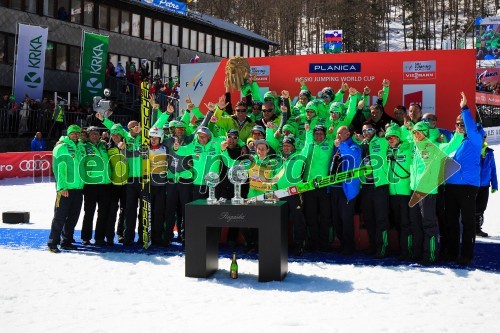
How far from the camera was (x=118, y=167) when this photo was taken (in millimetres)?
8680

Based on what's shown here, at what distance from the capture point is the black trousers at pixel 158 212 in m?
8.48

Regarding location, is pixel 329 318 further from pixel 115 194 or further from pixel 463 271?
pixel 115 194

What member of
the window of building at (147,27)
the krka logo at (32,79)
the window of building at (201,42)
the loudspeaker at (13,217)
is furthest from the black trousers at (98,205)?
the window of building at (201,42)

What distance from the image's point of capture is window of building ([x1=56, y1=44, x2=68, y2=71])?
2833cm

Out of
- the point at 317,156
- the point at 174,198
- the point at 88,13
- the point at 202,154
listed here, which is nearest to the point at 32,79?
the point at 88,13

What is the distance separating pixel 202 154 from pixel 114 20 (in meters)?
26.1

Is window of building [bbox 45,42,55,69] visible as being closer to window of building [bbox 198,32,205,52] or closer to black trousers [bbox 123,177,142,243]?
window of building [bbox 198,32,205,52]

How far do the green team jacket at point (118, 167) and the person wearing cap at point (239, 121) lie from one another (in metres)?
1.60

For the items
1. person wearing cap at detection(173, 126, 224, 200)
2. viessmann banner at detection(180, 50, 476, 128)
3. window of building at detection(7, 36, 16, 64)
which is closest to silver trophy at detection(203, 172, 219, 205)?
person wearing cap at detection(173, 126, 224, 200)

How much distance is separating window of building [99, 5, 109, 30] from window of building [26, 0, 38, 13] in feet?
14.8

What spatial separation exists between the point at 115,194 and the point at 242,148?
2.25 m

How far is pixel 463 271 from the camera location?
264 inches

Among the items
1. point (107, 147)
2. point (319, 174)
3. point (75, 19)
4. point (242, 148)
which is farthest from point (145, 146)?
point (75, 19)

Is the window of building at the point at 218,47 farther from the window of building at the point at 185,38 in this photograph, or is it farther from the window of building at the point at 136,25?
the window of building at the point at 136,25
